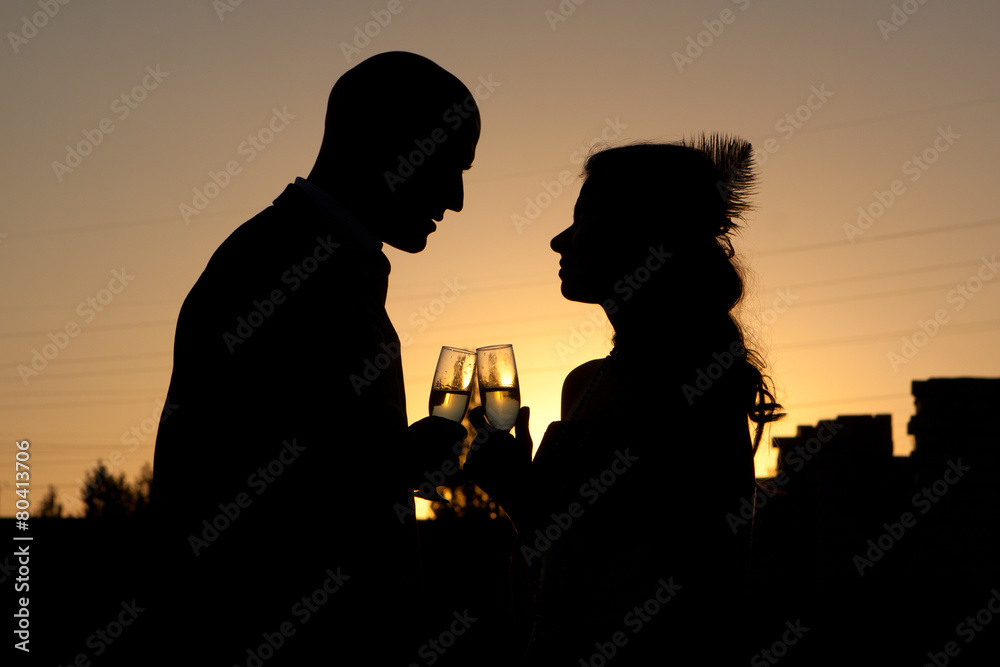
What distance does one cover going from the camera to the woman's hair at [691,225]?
3.48m

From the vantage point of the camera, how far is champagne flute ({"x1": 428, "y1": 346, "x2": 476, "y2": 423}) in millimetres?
3738

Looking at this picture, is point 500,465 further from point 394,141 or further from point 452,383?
point 394,141
